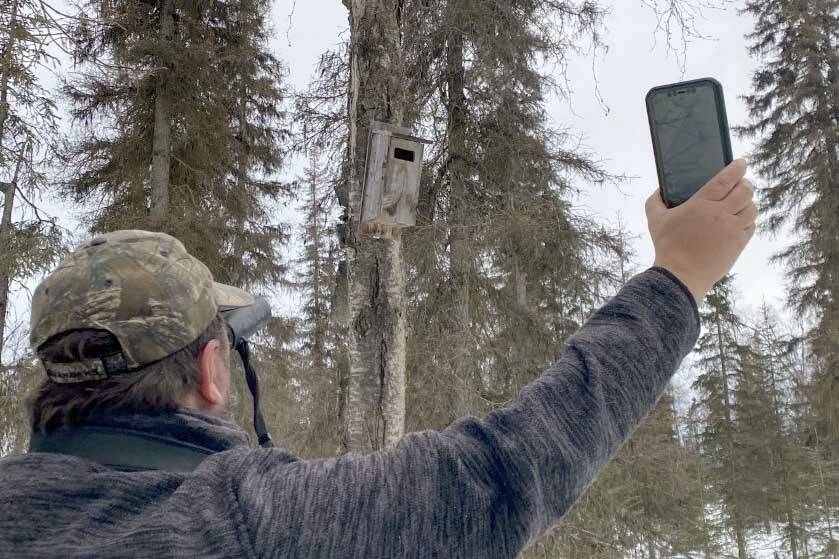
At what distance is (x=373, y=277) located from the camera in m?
4.04

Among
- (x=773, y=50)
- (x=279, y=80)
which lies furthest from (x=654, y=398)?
(x=773, y=50)

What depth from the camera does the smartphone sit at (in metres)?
1.03

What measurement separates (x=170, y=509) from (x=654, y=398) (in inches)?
24.2

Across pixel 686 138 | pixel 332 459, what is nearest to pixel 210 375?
pixel 332 459

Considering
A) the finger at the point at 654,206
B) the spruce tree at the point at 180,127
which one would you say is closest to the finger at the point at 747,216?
the finger at the point at 654,206

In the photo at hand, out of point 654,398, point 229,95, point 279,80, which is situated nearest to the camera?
point 654,398

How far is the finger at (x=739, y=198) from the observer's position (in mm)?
920

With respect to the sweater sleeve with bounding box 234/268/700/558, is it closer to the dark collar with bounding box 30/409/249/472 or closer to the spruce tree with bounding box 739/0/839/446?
the dark collar with bounding box 30/409/249/472

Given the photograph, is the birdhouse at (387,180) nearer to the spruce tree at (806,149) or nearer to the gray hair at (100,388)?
the gray hair at (100,388)

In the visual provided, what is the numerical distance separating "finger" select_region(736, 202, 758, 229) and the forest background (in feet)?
7.68

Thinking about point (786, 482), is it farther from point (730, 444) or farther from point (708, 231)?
point (708, 231)

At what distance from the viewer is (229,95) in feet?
30.8

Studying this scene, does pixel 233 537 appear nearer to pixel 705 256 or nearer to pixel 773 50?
pixel 705 256

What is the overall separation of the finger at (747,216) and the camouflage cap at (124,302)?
2.64ft
